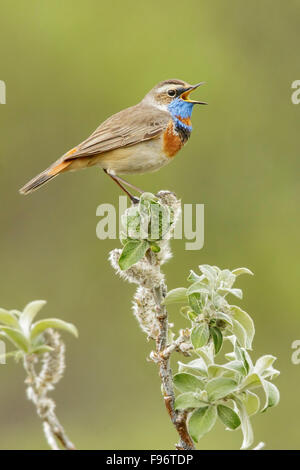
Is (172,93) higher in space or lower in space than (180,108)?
higher

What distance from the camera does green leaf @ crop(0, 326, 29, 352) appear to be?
226 centimetres

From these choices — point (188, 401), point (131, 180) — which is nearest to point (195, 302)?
point (188, 401)

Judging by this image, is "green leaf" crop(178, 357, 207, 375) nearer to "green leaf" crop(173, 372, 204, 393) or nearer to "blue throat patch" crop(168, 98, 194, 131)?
"green leaf" crop(173, 372, 204, 393)

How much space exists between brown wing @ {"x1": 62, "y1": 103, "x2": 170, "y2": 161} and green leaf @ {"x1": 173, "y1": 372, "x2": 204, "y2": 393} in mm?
2304

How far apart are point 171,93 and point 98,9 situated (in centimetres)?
417

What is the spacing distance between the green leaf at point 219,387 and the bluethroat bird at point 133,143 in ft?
7.66

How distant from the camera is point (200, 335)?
2094mm

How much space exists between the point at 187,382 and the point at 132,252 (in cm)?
36

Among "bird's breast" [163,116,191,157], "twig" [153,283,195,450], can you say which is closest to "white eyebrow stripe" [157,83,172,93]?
"bird's breast" [163,116,191,157]

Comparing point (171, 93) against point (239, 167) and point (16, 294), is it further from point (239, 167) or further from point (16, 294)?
point (16, 294)

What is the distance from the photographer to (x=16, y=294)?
28.6ft

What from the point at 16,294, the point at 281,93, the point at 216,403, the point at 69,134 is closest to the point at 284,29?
the point at 281,93

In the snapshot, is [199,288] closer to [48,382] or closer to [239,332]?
[239,332]

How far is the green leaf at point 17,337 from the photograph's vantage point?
2264 millimetres
